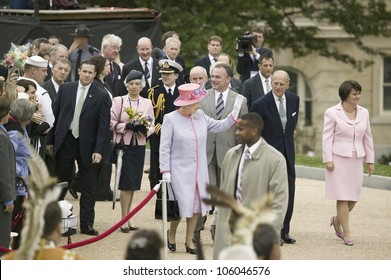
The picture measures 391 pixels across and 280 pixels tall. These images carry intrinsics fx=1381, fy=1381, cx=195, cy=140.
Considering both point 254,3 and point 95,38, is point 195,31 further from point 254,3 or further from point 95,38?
point 95,38

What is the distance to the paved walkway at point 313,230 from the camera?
14.4m

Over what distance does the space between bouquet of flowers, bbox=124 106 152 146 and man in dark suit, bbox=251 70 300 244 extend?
4.30ft

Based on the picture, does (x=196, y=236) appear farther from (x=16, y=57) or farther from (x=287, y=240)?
(x=16, y=57)

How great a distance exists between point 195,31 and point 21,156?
1507cm

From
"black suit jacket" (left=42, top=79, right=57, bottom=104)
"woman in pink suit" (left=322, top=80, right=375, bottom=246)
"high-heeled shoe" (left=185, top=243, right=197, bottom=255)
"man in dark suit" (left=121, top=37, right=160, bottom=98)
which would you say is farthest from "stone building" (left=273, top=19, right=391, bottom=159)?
"high-heeled shoe" (left=185, top=243, right=197, bottom=255)

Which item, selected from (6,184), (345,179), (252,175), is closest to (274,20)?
(345,179)

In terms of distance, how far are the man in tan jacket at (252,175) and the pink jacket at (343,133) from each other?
394 cm

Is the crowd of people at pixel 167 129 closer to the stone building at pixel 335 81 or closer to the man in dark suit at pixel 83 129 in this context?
the man in dark suit at pixel 83 129

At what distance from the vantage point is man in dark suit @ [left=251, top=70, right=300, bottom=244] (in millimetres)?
15070

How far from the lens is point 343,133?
49.9ft

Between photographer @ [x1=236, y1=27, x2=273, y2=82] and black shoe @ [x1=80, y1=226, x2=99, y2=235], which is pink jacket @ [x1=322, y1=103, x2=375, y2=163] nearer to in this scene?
black shoe @ [x1=80, y1=226, x2=99, y2=235]

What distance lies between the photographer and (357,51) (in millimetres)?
38312

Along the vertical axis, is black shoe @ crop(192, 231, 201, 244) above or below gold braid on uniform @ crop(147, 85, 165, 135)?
below
